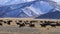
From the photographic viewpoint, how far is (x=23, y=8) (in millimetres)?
25969

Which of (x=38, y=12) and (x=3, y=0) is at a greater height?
(x=3, y=0)

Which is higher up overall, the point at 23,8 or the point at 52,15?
the point at 23,8

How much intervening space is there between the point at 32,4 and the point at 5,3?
3197 millimetres

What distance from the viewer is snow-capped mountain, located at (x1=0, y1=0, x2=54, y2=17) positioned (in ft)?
81.8

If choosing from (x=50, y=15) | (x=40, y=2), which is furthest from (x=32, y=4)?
(x=50, y=15)

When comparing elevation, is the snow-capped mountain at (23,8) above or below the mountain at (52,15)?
above

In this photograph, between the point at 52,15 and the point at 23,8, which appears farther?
the point at 23,8

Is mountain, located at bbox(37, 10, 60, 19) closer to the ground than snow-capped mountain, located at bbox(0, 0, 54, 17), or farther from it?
closer to the ground

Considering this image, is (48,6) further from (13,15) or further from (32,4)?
(13,15)

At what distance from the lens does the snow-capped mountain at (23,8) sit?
982 inches

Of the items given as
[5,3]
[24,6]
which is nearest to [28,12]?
[24,6]

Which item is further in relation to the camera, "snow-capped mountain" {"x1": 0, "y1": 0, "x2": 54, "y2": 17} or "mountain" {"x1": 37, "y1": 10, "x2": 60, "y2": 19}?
"snow-capped mountain" {"x1": 0, "y1": 0, "x2": 54, "y2": 17}

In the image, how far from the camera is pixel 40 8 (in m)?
25.1

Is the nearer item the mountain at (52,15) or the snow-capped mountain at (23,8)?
the mountain at (52,15)
